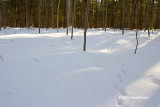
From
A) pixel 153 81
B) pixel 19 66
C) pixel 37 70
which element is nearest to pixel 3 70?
pixel 19 66

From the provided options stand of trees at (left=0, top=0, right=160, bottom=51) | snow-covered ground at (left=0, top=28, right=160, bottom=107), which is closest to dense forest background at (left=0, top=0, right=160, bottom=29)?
stand of trees at (left=0, top=0, right=160, bottom=51)

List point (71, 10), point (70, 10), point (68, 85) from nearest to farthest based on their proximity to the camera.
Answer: point (68, 85) → point (70, 10) → point (71, 10)

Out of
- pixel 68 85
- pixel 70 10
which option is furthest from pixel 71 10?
pixel 68 85

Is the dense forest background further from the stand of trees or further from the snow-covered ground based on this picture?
the snow-covered ground

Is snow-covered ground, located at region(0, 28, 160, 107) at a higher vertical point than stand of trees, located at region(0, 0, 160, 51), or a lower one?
lower

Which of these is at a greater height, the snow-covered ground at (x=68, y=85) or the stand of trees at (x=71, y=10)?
the stand of trees at (x=71, y=10)

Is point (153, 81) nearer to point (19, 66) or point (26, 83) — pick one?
point (26, 83)

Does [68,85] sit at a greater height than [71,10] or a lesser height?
lesser

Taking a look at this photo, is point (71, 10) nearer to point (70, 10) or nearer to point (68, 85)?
point (70, 10)

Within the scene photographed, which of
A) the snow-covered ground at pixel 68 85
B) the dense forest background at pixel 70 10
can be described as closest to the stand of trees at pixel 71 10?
the dense forest background at pixel 70 10

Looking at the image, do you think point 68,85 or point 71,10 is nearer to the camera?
point 68,85

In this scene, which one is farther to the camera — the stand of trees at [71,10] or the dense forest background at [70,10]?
the dense forest background at [70,10]

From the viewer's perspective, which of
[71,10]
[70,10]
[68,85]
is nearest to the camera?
[68,85]

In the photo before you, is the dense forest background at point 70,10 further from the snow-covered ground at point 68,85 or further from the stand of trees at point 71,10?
the snow-covered ground at point 68,85
